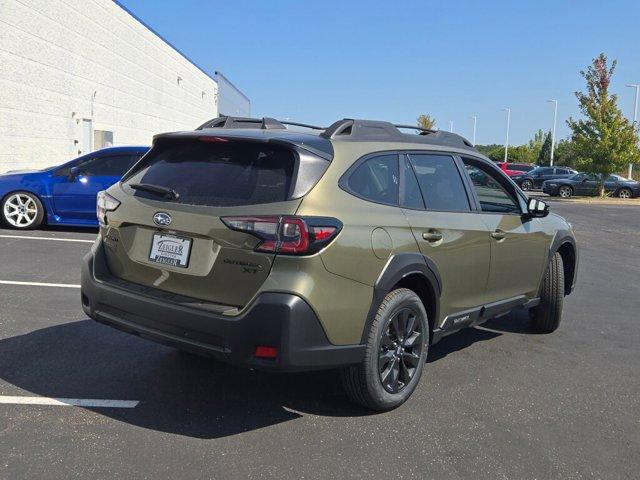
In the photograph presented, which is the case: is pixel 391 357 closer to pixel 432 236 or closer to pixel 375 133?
pixel 432 236

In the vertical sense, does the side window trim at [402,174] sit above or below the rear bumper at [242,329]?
above

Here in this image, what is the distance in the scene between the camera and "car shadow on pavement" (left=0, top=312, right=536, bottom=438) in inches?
149

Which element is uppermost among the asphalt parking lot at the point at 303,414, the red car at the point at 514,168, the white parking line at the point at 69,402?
the red car at the point at 514,168

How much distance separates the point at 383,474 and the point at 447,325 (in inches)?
60.2

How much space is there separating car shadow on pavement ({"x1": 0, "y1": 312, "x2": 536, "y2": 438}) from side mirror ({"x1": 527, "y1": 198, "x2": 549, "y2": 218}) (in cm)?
153

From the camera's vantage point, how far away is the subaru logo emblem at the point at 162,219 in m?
3.64

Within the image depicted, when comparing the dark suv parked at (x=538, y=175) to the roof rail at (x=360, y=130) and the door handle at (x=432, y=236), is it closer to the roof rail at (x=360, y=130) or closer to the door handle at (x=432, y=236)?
the roof rail at (x=360, y=130)

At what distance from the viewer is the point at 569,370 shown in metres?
5.07

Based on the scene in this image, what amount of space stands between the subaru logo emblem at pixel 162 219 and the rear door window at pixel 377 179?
106 cm

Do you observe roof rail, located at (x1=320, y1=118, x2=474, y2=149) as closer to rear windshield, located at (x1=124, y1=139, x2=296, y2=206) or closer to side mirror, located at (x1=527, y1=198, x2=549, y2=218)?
rear windshield, located at (x1=124, y1=139, x2=296, y2=206)

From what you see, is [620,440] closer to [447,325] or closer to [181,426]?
[447,325]

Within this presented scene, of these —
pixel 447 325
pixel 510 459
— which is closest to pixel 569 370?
pixel 447 325

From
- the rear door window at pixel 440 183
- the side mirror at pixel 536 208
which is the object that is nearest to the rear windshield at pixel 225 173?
the rear door window at pixel 440 183

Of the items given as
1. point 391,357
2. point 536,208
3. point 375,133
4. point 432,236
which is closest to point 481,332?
point 536,208
